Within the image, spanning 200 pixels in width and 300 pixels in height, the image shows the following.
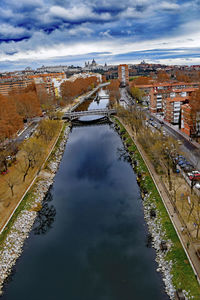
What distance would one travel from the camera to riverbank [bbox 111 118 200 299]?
1313 centimetres

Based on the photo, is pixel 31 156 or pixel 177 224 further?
pixel 31 156

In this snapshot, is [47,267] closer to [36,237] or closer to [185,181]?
[36,237]

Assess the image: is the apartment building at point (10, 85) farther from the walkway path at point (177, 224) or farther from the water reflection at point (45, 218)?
the walkway path at point (177, 224)

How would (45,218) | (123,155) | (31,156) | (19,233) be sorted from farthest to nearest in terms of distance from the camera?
1. (123,155)
2. (31,156)
3. (45,218)
4. (19,233)

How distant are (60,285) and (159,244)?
7.95 m

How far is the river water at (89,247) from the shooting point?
14672 mm

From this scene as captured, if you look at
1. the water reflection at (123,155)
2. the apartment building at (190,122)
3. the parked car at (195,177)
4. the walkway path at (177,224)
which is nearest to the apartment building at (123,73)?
the apartment building at (190,122)

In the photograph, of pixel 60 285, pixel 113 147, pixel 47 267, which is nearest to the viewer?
pixel 60 285

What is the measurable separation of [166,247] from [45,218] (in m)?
12.3

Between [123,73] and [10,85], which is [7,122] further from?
[123,73]

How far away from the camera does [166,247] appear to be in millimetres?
16125

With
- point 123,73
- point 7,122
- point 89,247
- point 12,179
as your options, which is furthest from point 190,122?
point 123,73

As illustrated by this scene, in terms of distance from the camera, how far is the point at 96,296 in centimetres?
1424

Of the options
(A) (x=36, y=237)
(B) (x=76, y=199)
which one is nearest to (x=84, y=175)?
(B) (x=76, y=199)
